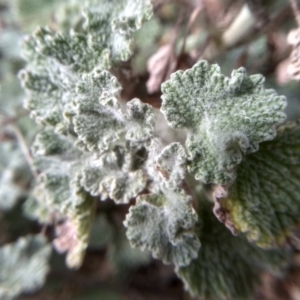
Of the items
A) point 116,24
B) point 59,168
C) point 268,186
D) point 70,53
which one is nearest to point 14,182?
point 59,168

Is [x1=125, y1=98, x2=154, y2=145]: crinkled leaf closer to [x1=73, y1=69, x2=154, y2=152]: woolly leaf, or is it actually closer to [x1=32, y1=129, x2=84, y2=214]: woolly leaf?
[x1=73, y1=69, x2=154, y2=152]: woolly leaf

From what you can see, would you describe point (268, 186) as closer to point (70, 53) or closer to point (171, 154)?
point (171, 154)

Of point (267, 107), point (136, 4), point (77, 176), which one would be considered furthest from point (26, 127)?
point (267, 107)

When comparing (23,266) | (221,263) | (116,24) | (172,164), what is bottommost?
(221,263)

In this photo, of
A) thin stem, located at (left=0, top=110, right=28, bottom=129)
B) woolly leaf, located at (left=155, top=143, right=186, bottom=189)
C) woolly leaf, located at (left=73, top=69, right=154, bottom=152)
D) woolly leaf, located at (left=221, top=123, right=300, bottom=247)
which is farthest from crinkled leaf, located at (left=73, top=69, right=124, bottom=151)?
thin stem, located at (left=0, top=110, right=28, bottom=129)

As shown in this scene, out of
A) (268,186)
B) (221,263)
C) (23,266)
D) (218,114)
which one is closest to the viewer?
(218,114)
